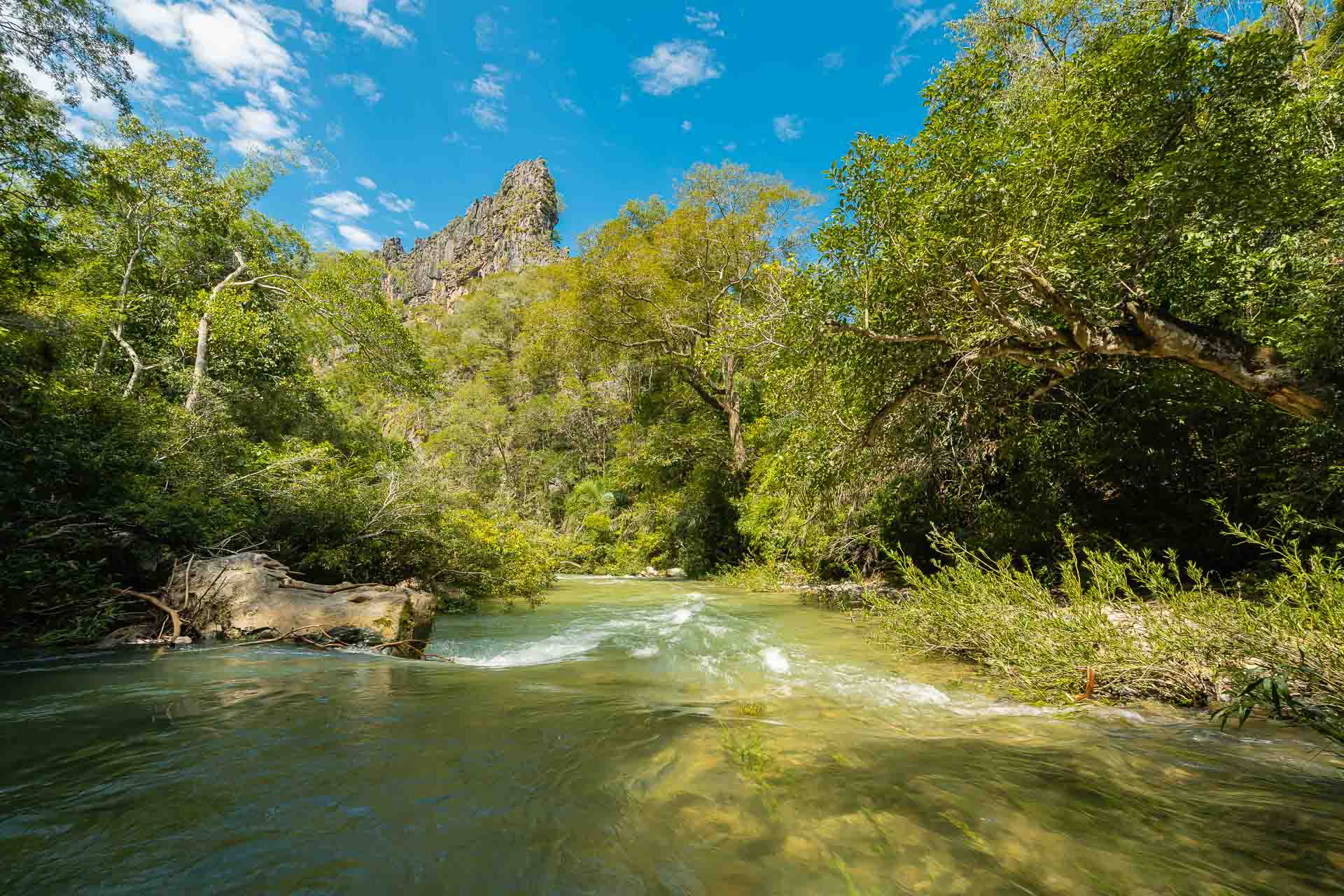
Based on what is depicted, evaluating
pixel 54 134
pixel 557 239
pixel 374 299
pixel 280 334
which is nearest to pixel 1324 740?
pixel 54 134

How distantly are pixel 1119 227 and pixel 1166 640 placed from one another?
5.42m

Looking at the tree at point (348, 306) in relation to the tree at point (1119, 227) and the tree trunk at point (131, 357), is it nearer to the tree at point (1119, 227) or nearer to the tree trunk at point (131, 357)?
the tree trunk at point (131, 357)

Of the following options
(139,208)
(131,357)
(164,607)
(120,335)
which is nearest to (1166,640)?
(164,607)

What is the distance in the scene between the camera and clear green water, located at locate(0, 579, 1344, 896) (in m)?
1.76

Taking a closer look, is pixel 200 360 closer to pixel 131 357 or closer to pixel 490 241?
pixel 131 357

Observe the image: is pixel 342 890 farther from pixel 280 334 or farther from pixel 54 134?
A: pixel 280 334

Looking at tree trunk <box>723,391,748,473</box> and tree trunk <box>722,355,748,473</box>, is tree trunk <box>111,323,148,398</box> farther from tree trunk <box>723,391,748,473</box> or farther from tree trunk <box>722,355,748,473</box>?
tree trunk <box>723,391,748,473</box>

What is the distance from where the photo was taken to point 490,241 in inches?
2729

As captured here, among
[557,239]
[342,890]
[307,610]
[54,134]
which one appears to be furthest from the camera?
[557,239]

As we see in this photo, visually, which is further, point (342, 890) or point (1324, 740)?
point (1324, 740)

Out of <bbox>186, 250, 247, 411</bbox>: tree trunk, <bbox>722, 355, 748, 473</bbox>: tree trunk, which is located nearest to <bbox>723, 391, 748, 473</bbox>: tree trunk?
<bbox>722, 355, 748, 473</bbox>: tree trunk

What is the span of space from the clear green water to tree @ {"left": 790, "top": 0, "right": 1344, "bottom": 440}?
4.21 meters

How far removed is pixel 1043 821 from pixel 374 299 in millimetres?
16182

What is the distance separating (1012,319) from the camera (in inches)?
247
